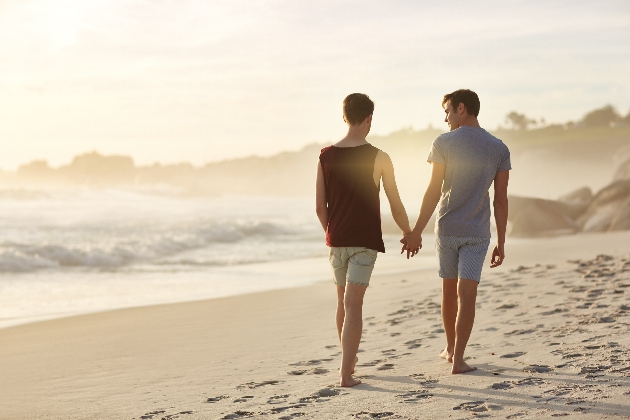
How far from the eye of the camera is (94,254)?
15.1 metres

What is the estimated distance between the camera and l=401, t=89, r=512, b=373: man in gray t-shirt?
170 inches

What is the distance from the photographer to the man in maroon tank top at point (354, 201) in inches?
167

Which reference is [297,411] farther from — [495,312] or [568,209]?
[568,209]

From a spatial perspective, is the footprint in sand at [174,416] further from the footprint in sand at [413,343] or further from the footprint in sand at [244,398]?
the footprint in sand at [413,343]

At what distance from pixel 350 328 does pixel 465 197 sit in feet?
3.83

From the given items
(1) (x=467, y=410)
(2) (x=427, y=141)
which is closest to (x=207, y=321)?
(1) (x=467, y=410)

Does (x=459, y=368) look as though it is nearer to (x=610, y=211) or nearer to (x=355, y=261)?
(x=355, y=261)

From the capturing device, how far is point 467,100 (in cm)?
439

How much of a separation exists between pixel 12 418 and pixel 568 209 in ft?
66.3

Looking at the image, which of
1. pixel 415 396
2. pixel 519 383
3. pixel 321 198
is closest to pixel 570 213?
pixel 519 383

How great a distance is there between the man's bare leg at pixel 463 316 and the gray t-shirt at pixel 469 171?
0.35m

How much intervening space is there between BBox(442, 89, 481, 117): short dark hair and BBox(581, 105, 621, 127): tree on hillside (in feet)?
341

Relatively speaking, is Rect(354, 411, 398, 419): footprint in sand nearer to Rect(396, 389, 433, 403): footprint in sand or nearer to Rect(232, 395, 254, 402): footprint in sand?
Rect(396, 389, 433, 403): footprint in sand

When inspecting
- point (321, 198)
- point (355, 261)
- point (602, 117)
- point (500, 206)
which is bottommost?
point (355, 261)
